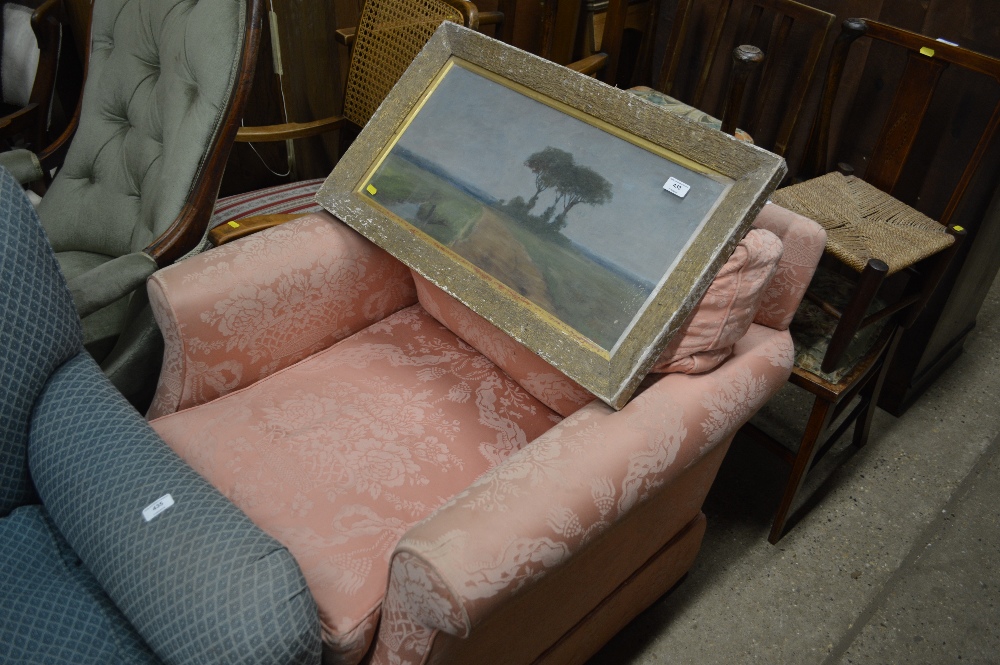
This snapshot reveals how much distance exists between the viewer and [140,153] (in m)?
1.60

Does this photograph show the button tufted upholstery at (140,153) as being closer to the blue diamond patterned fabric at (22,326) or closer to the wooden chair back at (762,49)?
the blue diamond patterned fabric at (22,326)

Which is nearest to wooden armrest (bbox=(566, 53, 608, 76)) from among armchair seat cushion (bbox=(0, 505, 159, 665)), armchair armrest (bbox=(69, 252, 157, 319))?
armchair armrest (bbox=(69, 252, 157, 319))

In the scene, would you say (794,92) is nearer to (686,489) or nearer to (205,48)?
(686,489)

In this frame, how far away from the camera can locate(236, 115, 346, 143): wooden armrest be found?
6.03ft

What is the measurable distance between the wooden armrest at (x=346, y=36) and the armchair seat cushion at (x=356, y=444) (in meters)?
0.88

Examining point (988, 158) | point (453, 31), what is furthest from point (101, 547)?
point (988, 158)

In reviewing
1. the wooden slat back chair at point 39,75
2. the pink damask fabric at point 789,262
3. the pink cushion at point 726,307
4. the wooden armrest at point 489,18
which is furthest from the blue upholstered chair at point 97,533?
the wooden armrest at point 489,18

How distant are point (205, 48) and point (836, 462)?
1710mm

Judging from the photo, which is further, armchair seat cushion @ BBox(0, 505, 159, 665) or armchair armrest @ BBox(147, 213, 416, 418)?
armchair armrest @ BBox(147, 213, 416, 418)

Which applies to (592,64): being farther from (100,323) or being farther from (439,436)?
(100,323)

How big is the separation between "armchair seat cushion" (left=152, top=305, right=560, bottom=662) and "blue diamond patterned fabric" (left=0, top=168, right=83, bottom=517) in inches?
8.0

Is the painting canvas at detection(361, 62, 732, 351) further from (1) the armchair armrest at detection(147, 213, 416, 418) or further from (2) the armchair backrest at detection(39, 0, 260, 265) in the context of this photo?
(2) the armchair backrest at detection(39, 0, 260, 265)

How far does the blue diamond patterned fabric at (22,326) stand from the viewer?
3.61 ft

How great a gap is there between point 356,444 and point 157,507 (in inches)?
13.5
